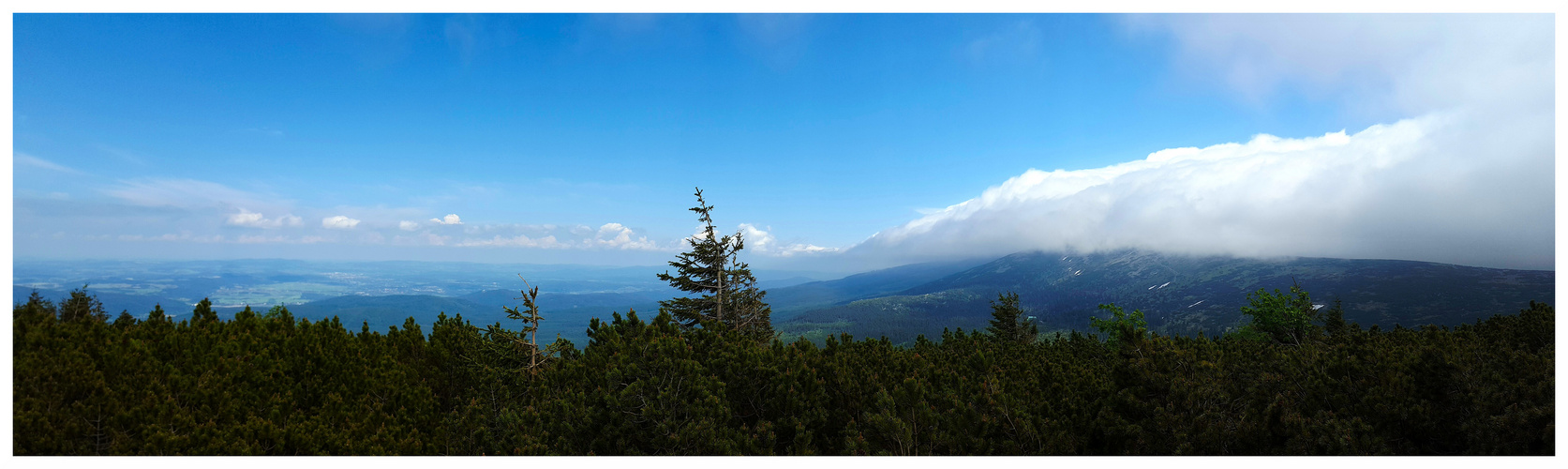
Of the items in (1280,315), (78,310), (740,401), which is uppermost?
(78,310)

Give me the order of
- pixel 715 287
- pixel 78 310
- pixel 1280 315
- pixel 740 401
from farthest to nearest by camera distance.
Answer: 1. pixel 1280 315
2. pixel 715 287
3. pixel 78 310
4. pixel 740 401

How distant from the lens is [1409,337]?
9.84 metres

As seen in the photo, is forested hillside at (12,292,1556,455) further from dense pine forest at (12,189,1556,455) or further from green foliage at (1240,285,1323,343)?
green foliage at (1240,285,1323,343)

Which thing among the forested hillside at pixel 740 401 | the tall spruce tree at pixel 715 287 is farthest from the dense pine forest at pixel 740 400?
the tall spruce tree at pixel 715 287

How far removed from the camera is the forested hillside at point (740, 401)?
20.8ft

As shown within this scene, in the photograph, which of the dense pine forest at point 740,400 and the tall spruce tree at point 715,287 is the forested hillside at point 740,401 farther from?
the tall spruce tree at point 715,287

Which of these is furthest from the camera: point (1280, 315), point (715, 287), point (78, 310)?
point (1280, 315)

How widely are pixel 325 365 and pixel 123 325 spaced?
341 centimetres

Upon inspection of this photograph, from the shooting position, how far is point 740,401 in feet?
26.4

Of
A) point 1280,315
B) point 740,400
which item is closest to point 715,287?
point 740,400

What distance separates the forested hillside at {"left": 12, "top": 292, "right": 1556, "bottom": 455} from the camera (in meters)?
6.34

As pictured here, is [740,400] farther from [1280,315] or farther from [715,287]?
[1280,315]
